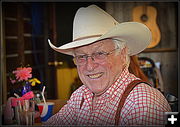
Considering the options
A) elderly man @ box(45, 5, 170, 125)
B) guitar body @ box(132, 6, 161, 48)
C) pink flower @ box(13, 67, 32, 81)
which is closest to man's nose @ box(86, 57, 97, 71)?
elderly man @ box(45, 5, 170, 125)

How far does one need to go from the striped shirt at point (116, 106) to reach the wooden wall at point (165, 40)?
0.40 m

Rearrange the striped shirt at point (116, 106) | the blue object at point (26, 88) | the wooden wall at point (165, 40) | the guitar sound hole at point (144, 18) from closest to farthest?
the striped shirt at point (116, 106), the blue object at point (26, 88), the wooden wall at point (165, 40), the guitar sound hole at point (144, 18)

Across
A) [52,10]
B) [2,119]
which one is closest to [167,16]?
[52,10]

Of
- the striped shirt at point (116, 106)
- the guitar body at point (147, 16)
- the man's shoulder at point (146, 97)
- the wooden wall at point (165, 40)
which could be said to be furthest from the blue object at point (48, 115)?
the guitar body at point (147, 16)

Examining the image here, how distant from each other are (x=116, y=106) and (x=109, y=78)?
0.09m

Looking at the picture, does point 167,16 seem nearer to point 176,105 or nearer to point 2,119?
point 176,105

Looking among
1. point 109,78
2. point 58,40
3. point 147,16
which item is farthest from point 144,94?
point 147,16

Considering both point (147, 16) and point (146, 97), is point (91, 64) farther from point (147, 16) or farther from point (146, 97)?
point (147, 16)

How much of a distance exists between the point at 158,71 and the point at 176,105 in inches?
16.6

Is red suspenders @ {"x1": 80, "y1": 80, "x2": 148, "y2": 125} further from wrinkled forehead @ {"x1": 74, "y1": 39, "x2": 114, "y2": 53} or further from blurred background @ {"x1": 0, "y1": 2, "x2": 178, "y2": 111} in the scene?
blurred background @ {"x1": 0, "y1": 2, "x2": 178, "y2": 111}

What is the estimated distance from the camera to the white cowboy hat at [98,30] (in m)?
0.80

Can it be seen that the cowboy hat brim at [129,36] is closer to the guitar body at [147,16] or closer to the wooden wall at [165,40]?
the wooden wall at [165,40]

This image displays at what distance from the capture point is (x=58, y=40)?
144 centimetres

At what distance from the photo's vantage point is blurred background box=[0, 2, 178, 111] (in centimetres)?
128
